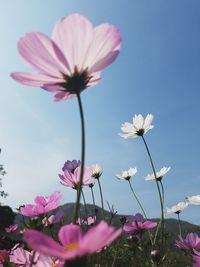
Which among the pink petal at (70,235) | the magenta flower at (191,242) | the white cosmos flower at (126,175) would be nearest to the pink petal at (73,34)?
the pink petal at (70,235)

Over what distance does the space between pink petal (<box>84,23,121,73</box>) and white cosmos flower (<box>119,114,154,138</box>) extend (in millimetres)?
2872

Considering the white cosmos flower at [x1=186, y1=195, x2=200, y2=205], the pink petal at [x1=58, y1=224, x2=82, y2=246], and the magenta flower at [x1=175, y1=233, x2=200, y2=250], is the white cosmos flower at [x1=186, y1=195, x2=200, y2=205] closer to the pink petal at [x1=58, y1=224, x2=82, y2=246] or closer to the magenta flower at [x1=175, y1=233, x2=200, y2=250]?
the pink petal at [x1=58, y1=224, x2=82, y2=246]

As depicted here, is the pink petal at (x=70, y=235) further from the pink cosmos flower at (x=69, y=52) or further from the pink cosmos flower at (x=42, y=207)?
the pink cosmos flower at (x=42, y=207)

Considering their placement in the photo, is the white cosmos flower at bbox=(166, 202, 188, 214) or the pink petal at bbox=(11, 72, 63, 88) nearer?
the pink petal at bbox=(11, 72, 63, 88)

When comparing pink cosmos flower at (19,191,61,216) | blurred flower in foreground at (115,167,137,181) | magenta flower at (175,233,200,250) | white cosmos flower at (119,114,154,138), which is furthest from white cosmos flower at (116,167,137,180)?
pink cosmos flower at (19,191,61,216)

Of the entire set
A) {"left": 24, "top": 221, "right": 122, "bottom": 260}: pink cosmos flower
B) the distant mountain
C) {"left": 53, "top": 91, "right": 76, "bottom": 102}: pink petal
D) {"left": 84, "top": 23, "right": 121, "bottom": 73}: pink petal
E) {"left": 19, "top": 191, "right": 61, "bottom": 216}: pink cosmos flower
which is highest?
{"left": 84, "top": 23, "right": 121, "bottom": 73}: pink petal

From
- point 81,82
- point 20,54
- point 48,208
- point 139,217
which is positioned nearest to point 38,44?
point 20,54

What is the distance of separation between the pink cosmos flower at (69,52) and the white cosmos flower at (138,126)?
2.83 m

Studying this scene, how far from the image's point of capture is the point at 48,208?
1377mm

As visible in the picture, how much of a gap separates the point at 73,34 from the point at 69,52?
5 centimetres

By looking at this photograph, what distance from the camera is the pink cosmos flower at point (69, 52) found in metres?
0.94

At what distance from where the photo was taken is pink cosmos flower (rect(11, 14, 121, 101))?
3.10ft

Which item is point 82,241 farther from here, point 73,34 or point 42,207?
point 42,207

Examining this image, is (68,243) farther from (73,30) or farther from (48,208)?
(48,208)
